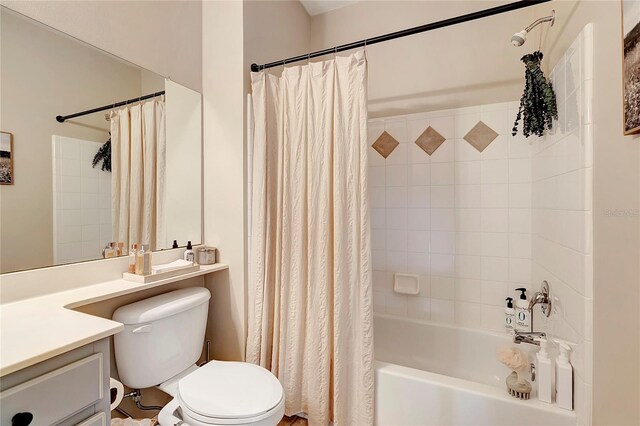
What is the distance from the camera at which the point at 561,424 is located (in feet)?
3.79

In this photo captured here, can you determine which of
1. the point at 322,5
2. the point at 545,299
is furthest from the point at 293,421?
the point at 322,5

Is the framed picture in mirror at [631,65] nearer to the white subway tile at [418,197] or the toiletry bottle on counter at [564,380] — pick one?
the toiletry bottle on counter at [564,380]

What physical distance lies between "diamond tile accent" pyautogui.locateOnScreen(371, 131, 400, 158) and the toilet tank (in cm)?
160

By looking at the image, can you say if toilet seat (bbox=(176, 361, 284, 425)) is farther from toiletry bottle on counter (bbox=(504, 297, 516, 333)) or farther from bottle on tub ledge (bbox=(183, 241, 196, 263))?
toiletry bottle on counter (bbox=(504, 297, 516, 333))

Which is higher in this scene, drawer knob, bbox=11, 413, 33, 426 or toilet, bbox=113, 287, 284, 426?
drawer knob, bbox=11, 413, 33, 426

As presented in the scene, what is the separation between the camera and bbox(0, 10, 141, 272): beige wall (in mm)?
1055

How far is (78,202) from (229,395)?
1.03m

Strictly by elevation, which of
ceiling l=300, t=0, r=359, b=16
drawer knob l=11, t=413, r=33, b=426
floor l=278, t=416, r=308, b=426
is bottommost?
floor l=278, t=416, r=308, b=426

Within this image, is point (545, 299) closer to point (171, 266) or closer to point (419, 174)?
point (419, 174)

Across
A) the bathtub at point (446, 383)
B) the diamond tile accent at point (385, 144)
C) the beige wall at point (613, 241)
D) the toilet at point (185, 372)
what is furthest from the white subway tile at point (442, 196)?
the toilet at point (185, 372)

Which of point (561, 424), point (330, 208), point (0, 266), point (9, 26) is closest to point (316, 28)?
point (330, 208)

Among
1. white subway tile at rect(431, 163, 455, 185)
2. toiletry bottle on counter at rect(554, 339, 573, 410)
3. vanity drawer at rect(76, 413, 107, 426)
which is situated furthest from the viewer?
white subway tile at rect(431, 163, 455, 185)

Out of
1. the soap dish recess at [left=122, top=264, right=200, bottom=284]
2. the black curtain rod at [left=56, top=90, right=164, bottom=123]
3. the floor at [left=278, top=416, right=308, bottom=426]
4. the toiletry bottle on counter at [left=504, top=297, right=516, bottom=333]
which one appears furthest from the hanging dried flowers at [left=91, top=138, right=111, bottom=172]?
the toiletry bottle on counter at [left=504, top=297, right=516, bottom=333]

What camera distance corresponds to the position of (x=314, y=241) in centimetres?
154
